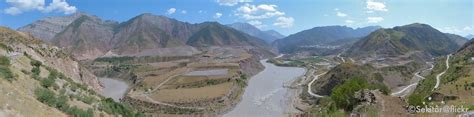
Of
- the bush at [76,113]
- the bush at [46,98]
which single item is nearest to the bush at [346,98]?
the bush at [76,113]

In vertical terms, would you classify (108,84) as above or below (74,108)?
below

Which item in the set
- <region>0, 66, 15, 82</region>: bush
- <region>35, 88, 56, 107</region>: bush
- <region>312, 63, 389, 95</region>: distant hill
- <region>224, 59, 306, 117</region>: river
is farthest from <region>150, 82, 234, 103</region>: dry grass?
<region>35, 88, 56, 107</region>: bush

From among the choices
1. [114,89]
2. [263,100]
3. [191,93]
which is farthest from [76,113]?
[114,89]

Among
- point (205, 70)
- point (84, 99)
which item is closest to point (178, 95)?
point (205, 70)

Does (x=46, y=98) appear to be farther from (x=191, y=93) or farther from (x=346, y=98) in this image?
(x=191, y=93)

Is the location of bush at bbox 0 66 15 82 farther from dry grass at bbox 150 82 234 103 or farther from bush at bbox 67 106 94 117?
dry grass at bbox 150 82 234 103

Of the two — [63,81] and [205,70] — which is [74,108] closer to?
[63,81]
